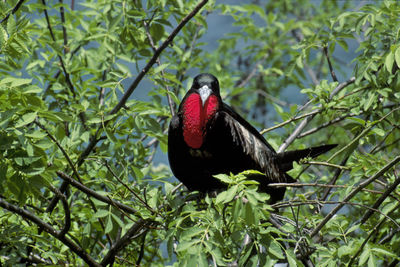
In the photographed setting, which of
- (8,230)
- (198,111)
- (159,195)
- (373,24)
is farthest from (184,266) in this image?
(373,24)

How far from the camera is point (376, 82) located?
266cm

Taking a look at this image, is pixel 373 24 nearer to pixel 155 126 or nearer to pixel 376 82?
pixel 376 82

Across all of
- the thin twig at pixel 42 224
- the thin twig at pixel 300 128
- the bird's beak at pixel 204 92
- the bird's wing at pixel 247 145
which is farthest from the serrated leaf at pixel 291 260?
the thin twig at pixel 300 128

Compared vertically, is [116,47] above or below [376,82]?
above

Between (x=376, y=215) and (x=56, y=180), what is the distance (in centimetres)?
187

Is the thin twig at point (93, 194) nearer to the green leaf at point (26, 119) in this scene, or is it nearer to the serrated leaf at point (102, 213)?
the serrated leaf at point (102, 213)

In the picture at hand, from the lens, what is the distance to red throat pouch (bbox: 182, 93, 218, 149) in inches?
105

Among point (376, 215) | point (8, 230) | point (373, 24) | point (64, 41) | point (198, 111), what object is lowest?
point (376, 215)

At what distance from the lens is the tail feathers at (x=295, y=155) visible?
271 centimetres

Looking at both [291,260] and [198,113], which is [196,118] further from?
[291,260]

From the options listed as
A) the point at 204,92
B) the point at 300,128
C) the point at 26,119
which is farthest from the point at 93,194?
the point at 300,128

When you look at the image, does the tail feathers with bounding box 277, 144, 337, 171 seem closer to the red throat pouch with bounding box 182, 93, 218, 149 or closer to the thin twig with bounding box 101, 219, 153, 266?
the red throat pouch with bounding box 182, 93, 218, 149

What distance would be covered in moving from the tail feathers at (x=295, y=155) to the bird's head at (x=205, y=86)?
551 mm

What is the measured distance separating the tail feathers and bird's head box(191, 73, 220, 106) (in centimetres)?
55
